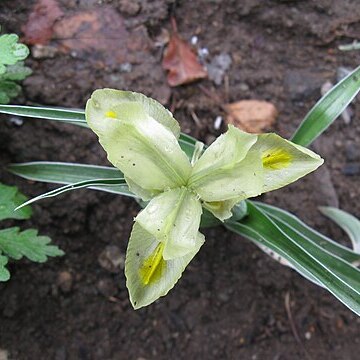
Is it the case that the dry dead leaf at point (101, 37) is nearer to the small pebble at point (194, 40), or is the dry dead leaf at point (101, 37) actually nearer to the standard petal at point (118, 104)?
the small pebble at point (194, 40)

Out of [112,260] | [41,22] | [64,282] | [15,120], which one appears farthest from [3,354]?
[41,22]

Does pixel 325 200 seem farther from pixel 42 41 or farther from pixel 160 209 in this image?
pixel 42 41

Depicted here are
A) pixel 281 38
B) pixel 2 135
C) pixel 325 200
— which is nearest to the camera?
pixel 2 135

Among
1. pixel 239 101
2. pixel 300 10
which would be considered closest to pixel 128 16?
pixel 239 101

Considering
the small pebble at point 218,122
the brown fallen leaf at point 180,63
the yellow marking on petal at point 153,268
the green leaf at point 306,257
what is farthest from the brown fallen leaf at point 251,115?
the yellow marking on petal at point 153,268

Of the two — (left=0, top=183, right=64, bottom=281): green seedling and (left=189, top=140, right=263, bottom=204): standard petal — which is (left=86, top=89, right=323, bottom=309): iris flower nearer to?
(left=189, top=140, right=263, bottom=204): standard petal

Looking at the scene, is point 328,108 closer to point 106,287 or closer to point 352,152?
point 352,152
